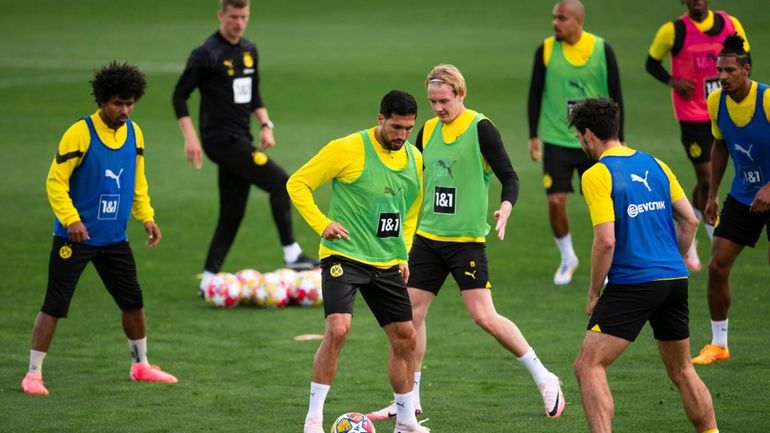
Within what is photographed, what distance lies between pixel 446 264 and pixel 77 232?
2794mm

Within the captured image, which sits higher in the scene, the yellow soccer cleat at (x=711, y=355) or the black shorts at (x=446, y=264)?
the black shorts at (x=446, y=264)

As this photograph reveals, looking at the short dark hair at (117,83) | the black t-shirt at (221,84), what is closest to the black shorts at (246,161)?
the black t-shirt at (221,84)

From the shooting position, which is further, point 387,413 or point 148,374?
point 148,374

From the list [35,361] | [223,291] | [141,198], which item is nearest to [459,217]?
[141,198]

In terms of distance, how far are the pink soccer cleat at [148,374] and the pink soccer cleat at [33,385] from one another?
0.77m

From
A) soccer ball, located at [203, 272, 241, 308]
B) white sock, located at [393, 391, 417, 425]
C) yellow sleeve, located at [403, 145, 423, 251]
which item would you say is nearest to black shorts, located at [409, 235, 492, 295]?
yellow sleeve, located at [403, 145, 423, 251]

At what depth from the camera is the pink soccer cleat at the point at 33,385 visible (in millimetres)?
10164

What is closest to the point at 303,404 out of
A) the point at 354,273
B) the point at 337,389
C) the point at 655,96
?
the point at 337,389

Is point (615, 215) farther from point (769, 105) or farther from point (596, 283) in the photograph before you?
point (769, 105)

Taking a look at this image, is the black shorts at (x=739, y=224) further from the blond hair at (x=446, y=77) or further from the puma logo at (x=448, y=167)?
the blond hair at (x=446, y=77)

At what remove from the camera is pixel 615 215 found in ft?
26.1

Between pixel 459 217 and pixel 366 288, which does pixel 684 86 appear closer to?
pixel 459 217

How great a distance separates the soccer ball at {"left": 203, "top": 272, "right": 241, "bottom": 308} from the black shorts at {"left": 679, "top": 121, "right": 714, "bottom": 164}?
516 cm

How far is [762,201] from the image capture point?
10.2 meters
